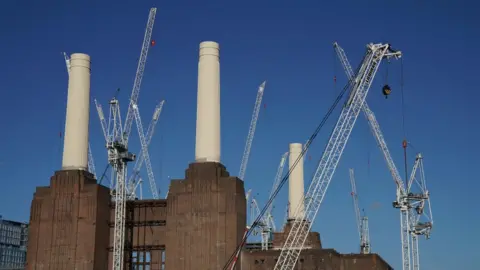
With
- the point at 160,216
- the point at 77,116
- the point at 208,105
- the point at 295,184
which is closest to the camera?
the point at 208,105

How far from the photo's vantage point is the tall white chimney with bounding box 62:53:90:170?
7419 cm

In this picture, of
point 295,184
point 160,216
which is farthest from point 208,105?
point 295,184

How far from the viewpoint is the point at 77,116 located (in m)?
74.9

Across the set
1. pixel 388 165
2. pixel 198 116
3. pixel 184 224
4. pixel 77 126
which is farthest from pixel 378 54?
pixel 388 165

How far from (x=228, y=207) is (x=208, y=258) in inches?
202

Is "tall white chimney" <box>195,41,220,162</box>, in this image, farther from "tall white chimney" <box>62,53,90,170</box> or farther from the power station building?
"tall white chimney" <box>62,53,90,170</box>

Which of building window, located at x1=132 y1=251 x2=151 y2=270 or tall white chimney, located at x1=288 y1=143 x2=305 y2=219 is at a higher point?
tall white chimney, located at x1=288 y1=143 x2=305 y2=219

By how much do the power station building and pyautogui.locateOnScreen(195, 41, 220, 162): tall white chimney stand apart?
0.10 metres

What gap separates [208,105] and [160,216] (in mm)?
12865

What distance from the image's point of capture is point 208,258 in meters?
67.4

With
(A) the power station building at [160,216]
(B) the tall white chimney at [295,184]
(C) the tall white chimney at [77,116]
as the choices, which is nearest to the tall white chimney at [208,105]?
(A) the power station building at [160,216]

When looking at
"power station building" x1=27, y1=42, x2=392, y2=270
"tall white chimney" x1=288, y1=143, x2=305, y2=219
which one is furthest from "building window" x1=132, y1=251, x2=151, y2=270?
"tall white chimney" x1=288, y1=143, x2=305, y2=219

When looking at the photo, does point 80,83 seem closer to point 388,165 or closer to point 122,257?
point 122,257

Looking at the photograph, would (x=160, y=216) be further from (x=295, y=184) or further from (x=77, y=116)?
(x=295, y=184)
